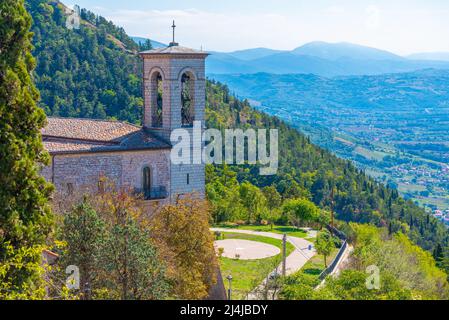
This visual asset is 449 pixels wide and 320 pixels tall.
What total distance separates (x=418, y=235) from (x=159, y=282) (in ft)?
266

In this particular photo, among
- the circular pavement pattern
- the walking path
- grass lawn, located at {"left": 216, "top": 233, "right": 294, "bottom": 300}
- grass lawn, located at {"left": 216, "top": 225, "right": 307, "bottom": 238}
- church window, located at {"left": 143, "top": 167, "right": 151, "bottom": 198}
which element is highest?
church window, located at {"left": 143, "top": 167, "right": 151, "bottom": 198}

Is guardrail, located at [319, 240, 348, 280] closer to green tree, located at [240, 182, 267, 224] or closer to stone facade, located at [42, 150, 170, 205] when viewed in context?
green tree, located at [240, 182, 267, 224]

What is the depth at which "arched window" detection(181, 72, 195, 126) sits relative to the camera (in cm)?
3192

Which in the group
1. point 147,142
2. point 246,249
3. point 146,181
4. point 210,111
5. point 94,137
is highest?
point 94,137

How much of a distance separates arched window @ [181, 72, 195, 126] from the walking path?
31.4ft

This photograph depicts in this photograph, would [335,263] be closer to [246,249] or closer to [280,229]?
[246,249]

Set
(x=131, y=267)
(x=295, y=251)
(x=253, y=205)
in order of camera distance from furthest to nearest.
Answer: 1. (x=253, y=205)
2. (x=295, y=251)
3. (x=131, y=267)

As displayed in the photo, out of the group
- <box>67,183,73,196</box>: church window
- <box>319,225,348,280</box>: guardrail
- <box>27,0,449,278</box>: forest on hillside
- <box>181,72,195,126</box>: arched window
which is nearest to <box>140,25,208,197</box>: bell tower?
<box>181,72,195,126</box>: arched window

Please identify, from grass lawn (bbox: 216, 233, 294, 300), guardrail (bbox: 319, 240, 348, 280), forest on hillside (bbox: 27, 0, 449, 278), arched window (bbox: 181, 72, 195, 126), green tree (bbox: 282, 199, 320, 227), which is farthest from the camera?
forest on hillside (bbox: 27, 0, 449, 278)

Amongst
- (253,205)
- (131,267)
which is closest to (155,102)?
(131,267)

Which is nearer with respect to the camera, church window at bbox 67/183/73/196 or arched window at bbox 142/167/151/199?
church window at bbox 67/183/73/196

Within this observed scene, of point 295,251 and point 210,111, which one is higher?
point 210,111

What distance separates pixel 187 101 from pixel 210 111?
60706 mm

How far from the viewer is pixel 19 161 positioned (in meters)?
17.2
